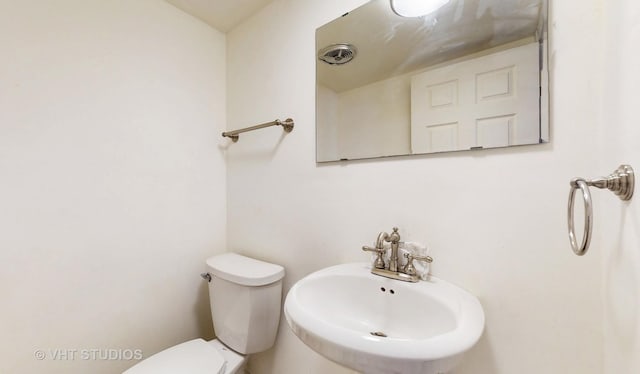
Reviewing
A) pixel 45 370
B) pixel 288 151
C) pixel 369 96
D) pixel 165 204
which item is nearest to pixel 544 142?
pixel 369 96

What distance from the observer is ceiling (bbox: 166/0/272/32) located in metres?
1.25

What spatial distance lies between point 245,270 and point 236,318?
21cm

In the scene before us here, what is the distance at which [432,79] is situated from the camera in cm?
80

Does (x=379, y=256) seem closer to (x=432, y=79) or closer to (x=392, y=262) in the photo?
(x=392, y=262)

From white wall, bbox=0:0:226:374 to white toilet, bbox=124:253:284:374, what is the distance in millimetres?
260

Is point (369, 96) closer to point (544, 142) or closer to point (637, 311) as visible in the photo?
point (544, 142)

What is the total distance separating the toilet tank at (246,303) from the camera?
3.47 ft

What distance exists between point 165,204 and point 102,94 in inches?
21.3

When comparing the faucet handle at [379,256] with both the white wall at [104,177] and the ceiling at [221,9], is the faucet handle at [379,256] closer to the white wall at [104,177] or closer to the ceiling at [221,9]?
the white wall at [104,177]

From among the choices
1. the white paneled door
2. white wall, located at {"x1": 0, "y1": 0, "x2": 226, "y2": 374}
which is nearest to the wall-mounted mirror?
the white paneled door

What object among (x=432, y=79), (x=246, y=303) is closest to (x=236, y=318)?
(x=246, y=303)

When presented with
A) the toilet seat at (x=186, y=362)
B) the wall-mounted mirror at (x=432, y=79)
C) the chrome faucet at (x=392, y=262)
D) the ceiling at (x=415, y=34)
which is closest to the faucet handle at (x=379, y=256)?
the chrome faucet at (x=392, y=262)

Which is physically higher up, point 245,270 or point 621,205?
point 621,205

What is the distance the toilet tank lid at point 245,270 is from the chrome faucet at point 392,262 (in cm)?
48
